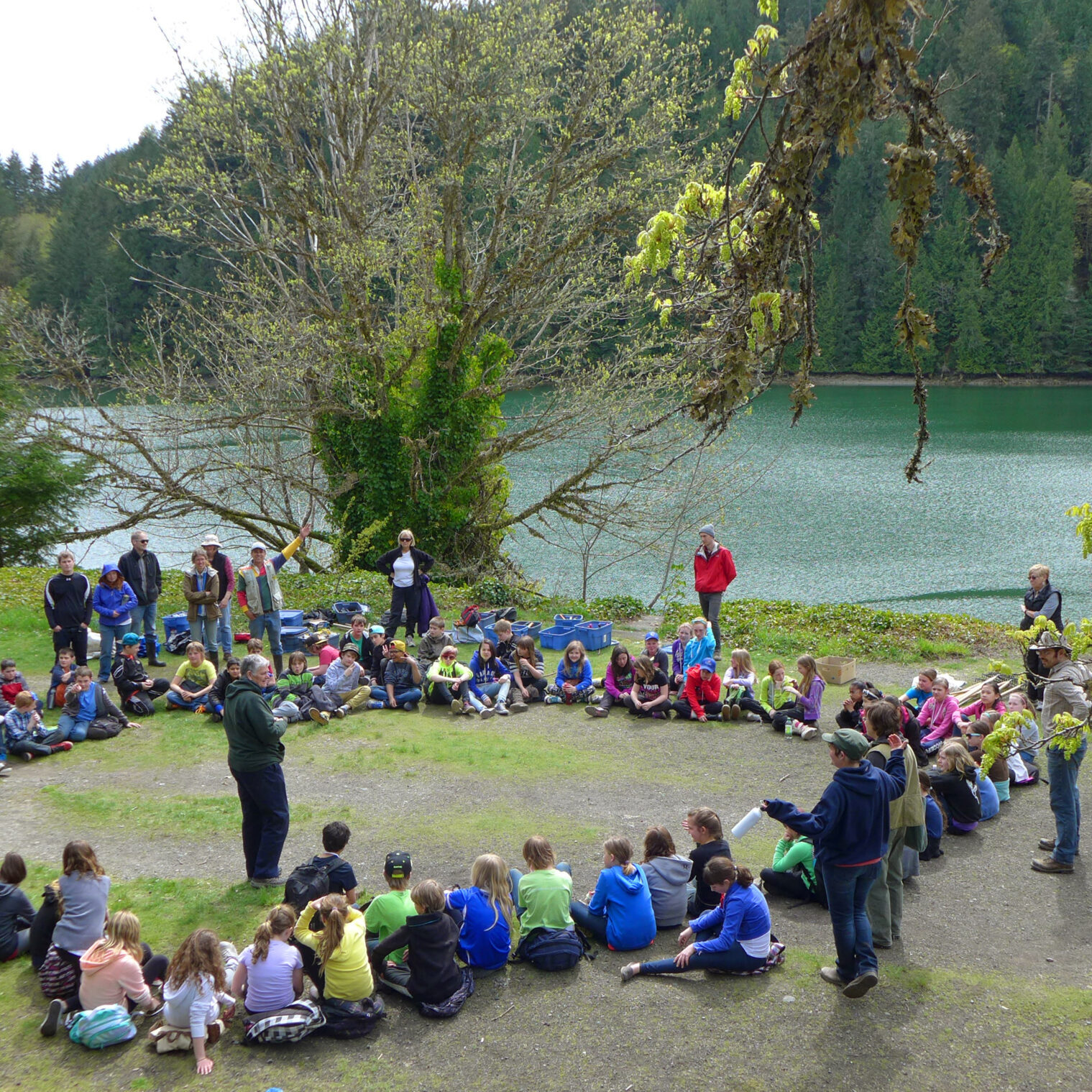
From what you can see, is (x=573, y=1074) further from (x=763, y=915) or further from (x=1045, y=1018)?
(x=1045, y=1018)

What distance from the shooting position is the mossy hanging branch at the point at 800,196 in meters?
3.61

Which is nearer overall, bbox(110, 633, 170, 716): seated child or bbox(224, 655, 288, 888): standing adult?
bbox(224, 655, 288, 888): standing adult

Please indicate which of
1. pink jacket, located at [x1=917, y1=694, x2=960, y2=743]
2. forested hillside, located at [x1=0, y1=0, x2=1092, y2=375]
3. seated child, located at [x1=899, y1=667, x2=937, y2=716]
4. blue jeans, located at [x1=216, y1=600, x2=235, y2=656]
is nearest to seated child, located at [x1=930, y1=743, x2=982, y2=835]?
pink jacket, located at [x1=917, y1=694, x2=960, y2=743]

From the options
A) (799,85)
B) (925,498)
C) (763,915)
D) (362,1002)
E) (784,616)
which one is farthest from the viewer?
(925,498)

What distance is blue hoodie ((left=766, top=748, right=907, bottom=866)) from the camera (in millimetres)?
5302

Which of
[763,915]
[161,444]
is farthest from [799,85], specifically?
[161,444]

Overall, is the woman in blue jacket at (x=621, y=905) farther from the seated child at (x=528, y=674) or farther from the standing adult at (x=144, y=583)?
the standing adult at (x=144, y=583)

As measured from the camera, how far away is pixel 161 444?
62.7ft

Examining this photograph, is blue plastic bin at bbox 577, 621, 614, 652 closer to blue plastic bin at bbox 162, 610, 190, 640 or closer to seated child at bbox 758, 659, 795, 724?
seated child at bbox 758, 659, 795, 724

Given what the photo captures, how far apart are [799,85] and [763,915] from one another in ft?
14.5

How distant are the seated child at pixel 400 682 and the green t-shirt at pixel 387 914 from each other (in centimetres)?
519

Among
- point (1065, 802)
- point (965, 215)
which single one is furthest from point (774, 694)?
point (965, 215)

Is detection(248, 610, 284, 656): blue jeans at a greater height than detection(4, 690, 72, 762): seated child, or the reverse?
detection(248, 610, 284, 656): blue jeans

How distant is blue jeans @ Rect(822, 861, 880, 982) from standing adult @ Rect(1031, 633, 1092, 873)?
168cm
